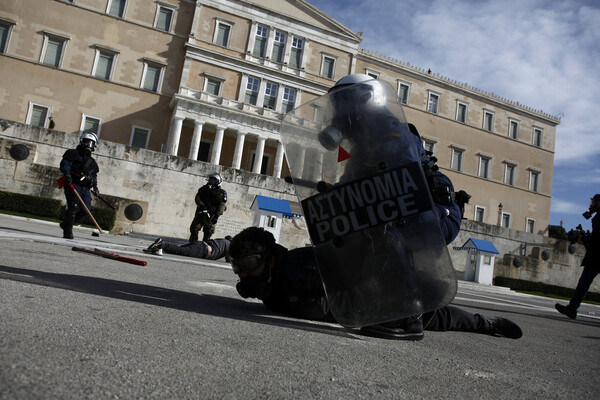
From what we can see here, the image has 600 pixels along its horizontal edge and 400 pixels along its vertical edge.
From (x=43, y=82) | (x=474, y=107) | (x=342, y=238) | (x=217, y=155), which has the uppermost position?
(x=474, y=107)

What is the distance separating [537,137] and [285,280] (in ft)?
152

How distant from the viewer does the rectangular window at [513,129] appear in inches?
1604

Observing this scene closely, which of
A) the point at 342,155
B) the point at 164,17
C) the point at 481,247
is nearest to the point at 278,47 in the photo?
the point at 164,17

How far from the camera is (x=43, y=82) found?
28047mm

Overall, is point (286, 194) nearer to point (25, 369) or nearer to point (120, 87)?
point (120, 87)

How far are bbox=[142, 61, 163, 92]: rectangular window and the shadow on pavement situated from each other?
97.8 ft

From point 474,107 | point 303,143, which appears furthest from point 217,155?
point 303,143

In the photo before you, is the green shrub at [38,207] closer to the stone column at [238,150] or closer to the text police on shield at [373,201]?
the text police on shield at [373,201]

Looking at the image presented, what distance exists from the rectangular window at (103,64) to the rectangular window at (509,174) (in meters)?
35.4

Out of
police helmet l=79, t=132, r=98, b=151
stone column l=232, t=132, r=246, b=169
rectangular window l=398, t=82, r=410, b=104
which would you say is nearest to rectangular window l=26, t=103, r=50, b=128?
stone column l=232, t=132, r=246, b=169

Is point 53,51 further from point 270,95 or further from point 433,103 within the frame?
point 433,103

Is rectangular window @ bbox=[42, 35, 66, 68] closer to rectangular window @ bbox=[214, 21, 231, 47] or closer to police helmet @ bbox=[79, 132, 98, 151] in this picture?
rectangular window @ bbox=[214, 21, 231, 47]

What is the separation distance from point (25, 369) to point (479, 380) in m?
1.68

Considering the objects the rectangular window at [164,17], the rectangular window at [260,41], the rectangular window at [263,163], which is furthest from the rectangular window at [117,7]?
the rectangular window at [263,163]
